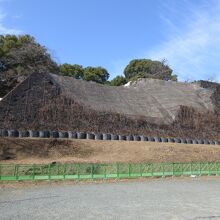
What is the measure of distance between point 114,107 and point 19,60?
512 inches

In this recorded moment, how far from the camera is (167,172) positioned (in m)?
21.5

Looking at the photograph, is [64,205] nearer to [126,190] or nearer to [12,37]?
[126,190]

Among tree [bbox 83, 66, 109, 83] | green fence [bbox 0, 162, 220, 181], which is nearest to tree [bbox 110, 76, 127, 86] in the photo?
tree [bbox 83, 66, 109, 83]

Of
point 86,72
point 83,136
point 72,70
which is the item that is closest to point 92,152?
point 83,136

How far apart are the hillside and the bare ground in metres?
2.85

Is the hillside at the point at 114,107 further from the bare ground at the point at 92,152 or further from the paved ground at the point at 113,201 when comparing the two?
the paved ground at the point at 113,201

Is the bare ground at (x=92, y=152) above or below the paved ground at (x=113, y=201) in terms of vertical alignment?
above

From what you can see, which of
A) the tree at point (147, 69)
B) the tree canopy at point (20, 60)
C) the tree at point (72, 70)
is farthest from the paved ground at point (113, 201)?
the tree at point (147, 69)

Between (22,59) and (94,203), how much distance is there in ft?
99.6

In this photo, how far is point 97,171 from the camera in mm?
19328

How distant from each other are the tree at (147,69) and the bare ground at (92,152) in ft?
122

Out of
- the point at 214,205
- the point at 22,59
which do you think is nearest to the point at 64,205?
the point at 214,205

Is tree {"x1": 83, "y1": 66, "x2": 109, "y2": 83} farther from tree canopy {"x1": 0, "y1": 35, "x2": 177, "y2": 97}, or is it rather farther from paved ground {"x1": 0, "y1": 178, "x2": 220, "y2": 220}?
paved ground {"x1": 0, "y1": 178, "x2": 220, "y2": 220}

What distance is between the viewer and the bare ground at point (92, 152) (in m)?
22.4
